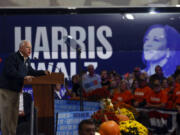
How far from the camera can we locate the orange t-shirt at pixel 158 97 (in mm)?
10672

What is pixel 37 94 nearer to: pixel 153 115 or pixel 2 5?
pixel 153 115

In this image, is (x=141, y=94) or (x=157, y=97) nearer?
(x=157, y=97)

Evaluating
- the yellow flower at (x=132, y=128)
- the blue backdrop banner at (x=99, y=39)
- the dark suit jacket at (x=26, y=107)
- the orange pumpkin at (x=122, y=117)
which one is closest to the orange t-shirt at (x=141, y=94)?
the blue backdrop banner at (x=99, y=39)

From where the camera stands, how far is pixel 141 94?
11195 millimetres

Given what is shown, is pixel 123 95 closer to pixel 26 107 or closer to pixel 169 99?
pixel 169 99

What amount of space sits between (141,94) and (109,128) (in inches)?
193

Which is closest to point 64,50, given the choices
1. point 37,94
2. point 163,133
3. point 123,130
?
point 163,133

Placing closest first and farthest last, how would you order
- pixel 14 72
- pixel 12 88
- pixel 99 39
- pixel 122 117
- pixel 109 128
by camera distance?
pixel 109 128 < pixel 122 117 < pixel 14 72 < pixel 12 88 < pixel 99 39

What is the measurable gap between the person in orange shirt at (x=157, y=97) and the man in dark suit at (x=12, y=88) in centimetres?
384

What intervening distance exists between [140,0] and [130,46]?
4.03 ft

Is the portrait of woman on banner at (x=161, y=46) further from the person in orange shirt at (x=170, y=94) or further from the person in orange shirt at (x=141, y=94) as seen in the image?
the person in orange shirt at (x=170, y=94)

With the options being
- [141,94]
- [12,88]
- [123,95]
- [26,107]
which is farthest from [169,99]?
[12,88]

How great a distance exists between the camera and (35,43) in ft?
39.1

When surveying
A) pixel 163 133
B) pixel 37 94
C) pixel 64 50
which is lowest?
pixel 163 133
